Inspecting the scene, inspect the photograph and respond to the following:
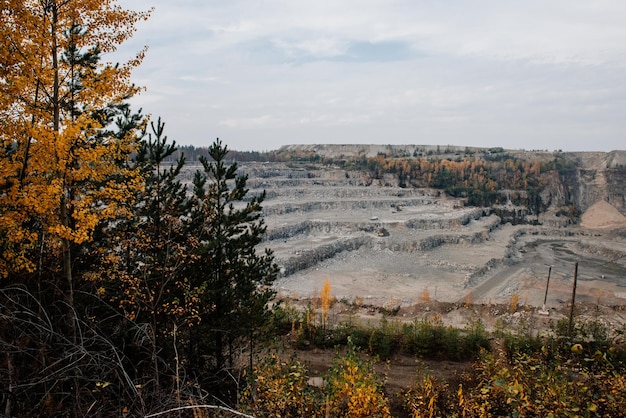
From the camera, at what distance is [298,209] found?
64.5 metres

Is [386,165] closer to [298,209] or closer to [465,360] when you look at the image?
[298,209]

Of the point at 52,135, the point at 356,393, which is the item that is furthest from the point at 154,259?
the point at 356,393

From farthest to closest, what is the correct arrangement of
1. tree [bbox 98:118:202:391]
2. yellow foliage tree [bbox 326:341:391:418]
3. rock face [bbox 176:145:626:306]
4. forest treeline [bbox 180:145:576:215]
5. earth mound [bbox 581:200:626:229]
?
forest treeline [bbox 180:145:576:215]
earth mound [bbox 581:200:626:229]
rock face [bbox 176:145:626:306]
tree [bbox 98:118:202:391]
yellow foliage tree [bbox 326:341:391:418]

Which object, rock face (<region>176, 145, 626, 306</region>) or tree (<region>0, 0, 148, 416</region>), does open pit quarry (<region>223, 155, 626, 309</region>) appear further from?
tree (<region>0, 0, 148, 416</region>)

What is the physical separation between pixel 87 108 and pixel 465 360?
51.6 feet

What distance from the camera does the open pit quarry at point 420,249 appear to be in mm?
36978

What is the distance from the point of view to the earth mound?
79756 millimetres

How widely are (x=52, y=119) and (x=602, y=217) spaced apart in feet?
337

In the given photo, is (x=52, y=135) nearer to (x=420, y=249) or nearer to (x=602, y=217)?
(x=420, y=249)

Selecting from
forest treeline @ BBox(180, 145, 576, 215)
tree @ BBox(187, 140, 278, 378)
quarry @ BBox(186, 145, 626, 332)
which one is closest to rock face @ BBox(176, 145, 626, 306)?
quarry @ BBox(186, 145, 626, 332)

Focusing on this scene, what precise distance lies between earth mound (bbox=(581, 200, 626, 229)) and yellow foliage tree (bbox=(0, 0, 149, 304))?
92202 millimetres

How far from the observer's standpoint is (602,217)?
278 ft

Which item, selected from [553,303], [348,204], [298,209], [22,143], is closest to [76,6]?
[22,143]

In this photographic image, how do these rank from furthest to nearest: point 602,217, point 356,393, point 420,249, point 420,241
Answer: point 602,217
point 420,241
point 420,249
point 356,393
